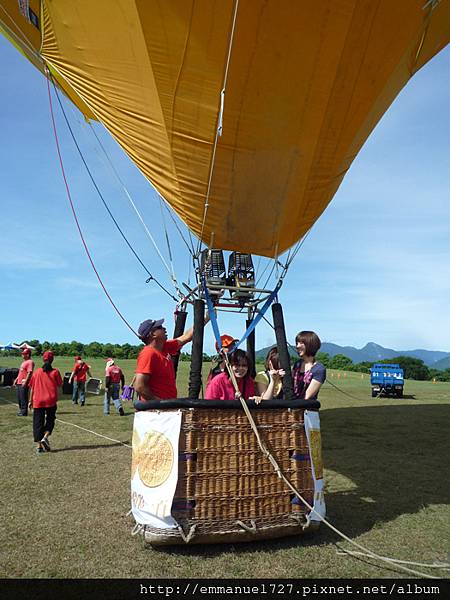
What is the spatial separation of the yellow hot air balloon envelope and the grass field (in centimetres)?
332

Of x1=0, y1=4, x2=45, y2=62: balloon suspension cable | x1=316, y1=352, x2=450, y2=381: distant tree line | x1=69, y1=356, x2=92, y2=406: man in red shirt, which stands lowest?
x1=69, y1=356, x2=92, y2=406: man in red shirt

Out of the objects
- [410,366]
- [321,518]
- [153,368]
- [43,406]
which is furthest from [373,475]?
[410,366]

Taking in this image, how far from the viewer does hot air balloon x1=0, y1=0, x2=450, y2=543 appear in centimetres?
421

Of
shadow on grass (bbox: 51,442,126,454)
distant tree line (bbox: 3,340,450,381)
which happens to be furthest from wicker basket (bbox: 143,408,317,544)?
distant tree line (bbox: 3,340,450,381)

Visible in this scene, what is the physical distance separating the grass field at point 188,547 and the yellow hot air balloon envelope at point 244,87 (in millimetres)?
3319

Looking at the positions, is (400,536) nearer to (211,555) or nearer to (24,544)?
(211,555)

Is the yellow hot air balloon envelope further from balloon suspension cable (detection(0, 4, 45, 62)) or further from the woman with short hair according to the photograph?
the woman with short hair

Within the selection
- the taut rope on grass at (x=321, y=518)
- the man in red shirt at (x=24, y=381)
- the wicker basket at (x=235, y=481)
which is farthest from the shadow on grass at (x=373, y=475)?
the man in red shirt at (x=24, y=381)

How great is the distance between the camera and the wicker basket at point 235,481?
4.04m

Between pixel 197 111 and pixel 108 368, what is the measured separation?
8.98 m

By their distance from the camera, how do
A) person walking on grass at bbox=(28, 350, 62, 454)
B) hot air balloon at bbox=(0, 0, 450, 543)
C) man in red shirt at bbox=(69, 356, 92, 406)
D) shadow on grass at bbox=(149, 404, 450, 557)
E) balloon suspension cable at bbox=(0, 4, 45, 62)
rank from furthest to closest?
man in red shirt at bbox=(69, 356, 92, 406), person walking on grass at bbox=(28, 350, 62, 454), balloon suspension cable at bbox=(0, 4, 45, 62), shadow on grass at bbox=(149, 404, 450, 557), hot air balloon at bbox=(0, 0, 450, 543)

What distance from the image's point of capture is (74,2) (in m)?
5.70
